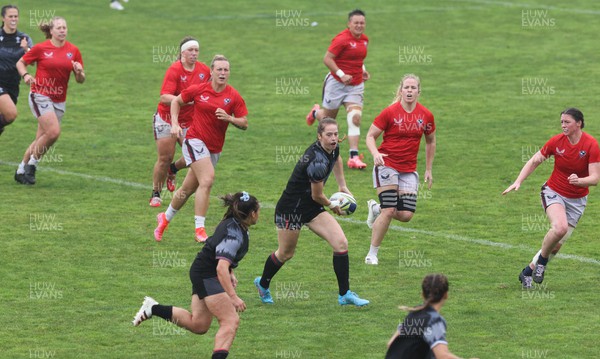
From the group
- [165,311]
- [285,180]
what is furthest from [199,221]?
[165,311]

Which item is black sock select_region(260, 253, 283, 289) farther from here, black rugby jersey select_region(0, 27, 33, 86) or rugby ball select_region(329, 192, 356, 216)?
black rugby jersey select_region(0, 27, 33, 86)

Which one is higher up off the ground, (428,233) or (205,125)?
(205,125)

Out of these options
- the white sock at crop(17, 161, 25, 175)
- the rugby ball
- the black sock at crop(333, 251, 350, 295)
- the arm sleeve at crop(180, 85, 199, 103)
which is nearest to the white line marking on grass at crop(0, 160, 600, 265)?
the white sock at crop(17, 161, 25, 175)

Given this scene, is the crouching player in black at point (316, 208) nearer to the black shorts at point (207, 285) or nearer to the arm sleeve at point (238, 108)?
the black shorts at point (207, 285)

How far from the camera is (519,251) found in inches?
682

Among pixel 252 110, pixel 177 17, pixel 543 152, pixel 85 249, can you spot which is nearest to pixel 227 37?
pixel 177 17

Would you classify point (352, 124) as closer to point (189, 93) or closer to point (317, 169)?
point (189, 93)

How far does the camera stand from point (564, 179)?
15.4 m

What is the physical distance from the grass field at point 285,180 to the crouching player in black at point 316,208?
1.66 ft

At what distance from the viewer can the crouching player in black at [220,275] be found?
12.2 m

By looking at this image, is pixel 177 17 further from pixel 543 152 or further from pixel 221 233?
pixel 221 233

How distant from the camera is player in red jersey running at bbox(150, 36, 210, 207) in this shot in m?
18.4

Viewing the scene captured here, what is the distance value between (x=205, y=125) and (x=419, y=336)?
7.72 meters

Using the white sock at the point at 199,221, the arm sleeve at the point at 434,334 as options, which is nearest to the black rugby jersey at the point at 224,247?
the arm sleeve at the point at 434,334
